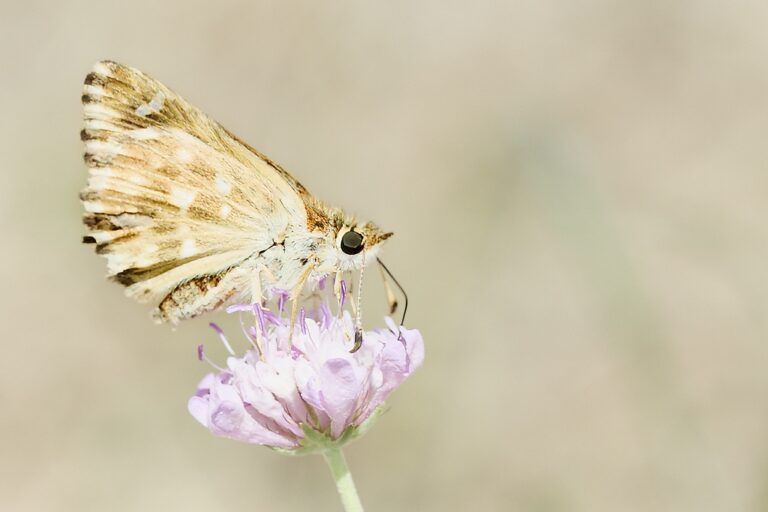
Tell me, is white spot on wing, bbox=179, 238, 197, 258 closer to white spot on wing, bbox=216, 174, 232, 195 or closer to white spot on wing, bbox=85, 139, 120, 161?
white spot on wing, bbox=216, 174, 232, 195

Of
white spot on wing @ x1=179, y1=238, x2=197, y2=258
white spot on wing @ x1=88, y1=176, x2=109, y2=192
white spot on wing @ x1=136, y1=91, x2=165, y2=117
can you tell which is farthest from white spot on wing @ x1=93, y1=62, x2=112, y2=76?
white spot on wing @ x1=179, y1=238, x2=197, y2=258

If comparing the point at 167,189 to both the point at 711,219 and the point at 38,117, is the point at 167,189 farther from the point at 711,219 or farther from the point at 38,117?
the point at 38,117

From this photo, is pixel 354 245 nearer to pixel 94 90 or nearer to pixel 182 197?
pixel 182 197

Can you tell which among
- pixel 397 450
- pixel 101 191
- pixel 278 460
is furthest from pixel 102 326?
pixel 101 191

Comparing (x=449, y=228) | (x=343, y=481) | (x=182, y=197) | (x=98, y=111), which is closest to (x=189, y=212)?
(x=182, y=197)

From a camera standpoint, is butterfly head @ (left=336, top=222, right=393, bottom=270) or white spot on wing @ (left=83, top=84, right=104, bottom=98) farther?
white spot on wing @ (left=83, top=84, right=104, bottom=98)

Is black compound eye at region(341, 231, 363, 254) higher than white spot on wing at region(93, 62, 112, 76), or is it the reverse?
white spot on wing at region(93, 62, 112, 76)

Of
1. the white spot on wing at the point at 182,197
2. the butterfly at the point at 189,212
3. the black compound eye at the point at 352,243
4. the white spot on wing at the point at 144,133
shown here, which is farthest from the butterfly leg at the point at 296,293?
the white spot on wing at the point at 144,133
